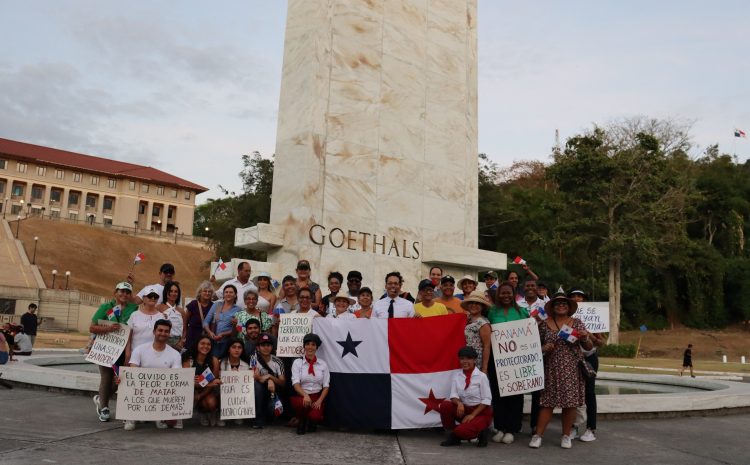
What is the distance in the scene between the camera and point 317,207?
13.0 metres

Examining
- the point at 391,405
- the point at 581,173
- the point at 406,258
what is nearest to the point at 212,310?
the point at 391,405

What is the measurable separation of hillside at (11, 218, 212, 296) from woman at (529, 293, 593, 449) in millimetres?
61255

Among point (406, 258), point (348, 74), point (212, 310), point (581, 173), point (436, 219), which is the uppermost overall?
point (581, 173)

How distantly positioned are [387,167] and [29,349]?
1113 cm

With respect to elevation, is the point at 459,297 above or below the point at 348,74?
below

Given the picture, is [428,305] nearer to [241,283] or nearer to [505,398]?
[505,398]

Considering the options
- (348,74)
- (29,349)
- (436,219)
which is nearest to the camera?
(348,74)

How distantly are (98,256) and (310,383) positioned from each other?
83981mm

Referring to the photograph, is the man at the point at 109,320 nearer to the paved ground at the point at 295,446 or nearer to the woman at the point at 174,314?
the paved ground at the point at 295,446

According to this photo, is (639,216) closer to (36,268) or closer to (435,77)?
(435,77)

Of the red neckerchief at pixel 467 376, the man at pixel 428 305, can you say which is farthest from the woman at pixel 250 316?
the red neckerchief at pixel 467 376

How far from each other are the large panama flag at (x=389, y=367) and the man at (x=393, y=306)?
1.40ft

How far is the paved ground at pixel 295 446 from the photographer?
19.4ft

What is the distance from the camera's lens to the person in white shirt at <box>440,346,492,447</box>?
23.1 feet
